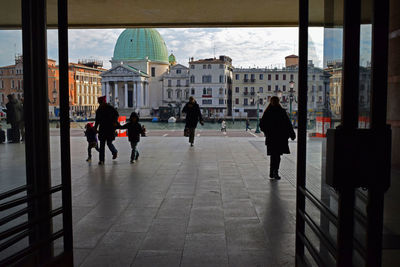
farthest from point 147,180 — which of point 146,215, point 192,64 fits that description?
point 192,64

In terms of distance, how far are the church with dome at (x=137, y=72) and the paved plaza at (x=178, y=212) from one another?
8780cm

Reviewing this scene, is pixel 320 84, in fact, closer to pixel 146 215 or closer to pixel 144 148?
pixel 146 215

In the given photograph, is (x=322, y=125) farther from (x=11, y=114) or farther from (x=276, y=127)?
(x=276, y=127)

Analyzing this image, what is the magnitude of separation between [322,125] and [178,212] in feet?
8.25

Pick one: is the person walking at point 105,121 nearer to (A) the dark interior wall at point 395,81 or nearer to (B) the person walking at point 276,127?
→ (B) the person walking at point 276,127

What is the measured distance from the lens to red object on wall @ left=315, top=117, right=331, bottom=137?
385 centimetres

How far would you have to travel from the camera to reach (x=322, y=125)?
4.09 m

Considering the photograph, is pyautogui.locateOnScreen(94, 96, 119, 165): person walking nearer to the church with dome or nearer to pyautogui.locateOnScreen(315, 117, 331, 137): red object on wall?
pyautogui.locateOnScreen(315, 117, 331, 137): red object on wall

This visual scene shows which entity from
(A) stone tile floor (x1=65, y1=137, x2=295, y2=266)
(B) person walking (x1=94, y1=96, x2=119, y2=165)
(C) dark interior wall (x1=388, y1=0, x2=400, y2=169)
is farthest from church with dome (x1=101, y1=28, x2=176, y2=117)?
(C) dark interior wall (x1=388, y1=0, x2=400, y2=169)

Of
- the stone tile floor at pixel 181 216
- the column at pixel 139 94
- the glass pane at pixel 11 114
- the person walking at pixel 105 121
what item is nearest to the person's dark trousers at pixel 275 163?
the stone tile floor at pixel 181 216

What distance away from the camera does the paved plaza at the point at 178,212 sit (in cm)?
398

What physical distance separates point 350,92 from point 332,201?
4.84 feet

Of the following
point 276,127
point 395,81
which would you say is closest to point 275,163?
point 276,127

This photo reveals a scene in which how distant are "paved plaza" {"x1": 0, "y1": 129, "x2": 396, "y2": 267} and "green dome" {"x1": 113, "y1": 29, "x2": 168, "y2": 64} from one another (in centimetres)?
8743
